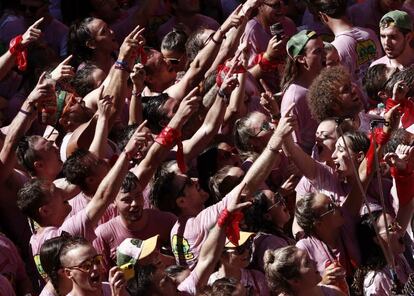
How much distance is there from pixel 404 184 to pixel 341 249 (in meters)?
0.58

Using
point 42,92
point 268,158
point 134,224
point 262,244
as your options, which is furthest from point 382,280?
point 42,92

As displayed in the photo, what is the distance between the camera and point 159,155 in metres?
9.95

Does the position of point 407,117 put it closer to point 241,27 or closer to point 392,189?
point 392,189

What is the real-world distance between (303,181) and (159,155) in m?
0.95

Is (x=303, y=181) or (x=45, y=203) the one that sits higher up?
(x=45, y=203)

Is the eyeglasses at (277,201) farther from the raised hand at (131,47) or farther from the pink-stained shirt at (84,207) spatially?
the raised hand at (131,47)

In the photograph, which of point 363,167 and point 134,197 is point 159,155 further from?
point 363,167

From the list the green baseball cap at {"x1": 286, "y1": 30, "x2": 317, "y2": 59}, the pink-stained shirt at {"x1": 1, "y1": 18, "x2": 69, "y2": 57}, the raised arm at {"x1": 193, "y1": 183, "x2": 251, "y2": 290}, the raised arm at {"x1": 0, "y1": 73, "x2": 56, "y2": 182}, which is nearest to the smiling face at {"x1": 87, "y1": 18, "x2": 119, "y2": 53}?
the pink-stained shirt at {"x1": 1, "y1": 18, "x2": 69, "y2": 57}

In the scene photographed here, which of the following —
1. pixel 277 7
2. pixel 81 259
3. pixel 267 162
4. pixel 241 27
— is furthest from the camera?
pixel 277 7

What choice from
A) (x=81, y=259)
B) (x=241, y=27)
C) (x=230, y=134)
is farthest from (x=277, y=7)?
(x=81, y=259)

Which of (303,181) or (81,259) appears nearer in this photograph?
(81,259)

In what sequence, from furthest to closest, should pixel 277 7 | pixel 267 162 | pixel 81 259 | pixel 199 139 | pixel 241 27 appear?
pixel 277 7 → pixel 241 27 → pixel 199 139 → pixel 267 162 → pixel 81 259

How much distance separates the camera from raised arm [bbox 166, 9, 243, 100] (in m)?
11.2

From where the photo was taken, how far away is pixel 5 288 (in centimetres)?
899
